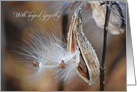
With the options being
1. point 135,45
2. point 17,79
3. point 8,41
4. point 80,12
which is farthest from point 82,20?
point 17,79

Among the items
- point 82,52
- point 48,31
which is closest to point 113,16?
point 82,52

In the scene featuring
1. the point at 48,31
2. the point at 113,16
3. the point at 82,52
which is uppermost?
the point at 113,16

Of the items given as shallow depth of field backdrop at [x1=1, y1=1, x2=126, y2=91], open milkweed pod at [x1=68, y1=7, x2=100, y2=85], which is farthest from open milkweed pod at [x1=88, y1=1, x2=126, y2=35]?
open milkweed pod at [x1=68, y1=7, x2=100, y2=85]

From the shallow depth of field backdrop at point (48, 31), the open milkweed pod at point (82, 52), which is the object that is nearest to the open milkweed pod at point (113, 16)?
the shallow depth of field backdrop at point (48, 31)

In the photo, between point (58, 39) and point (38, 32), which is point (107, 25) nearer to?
point (58, 39)

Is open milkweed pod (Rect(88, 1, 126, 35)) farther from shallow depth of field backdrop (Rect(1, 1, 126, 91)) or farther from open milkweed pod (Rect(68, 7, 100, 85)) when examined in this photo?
open milkweed pod (Rect(68, 7, 100, 85))

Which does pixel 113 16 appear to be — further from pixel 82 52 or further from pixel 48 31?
pixel 48 31
